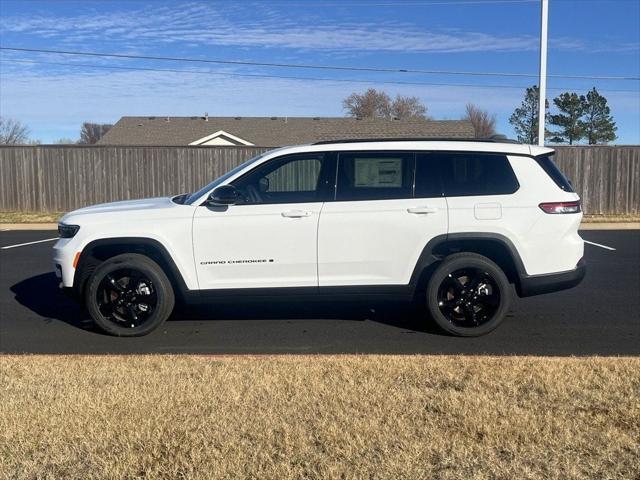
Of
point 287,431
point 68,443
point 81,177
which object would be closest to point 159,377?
point 68,443

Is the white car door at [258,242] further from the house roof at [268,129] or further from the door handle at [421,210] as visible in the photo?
the house roof at [268,129]

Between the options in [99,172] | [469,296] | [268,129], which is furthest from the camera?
[268,129]

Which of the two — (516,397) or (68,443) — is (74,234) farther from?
(516,397)

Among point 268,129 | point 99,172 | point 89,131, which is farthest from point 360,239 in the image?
point 89,131

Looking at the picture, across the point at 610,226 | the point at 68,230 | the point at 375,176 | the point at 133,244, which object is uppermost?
the point at 375,176

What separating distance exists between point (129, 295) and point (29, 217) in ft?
50.1

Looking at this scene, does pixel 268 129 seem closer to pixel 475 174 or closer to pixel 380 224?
pixel 475 174

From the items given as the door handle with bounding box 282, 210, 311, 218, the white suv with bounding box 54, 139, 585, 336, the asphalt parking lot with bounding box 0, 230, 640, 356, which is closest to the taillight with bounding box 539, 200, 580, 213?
the white suv with bounding box 54, 139, 585, 336

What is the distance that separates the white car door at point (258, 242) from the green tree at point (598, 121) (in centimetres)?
4612

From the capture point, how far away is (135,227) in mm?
6090

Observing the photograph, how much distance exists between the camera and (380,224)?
603 cm

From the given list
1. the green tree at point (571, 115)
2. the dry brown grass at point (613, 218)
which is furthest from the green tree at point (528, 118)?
the dry brown grass at point (613, 218)

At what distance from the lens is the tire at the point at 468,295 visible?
19.9 ft

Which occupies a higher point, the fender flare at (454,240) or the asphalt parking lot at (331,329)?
the fender flare at (454,240)
